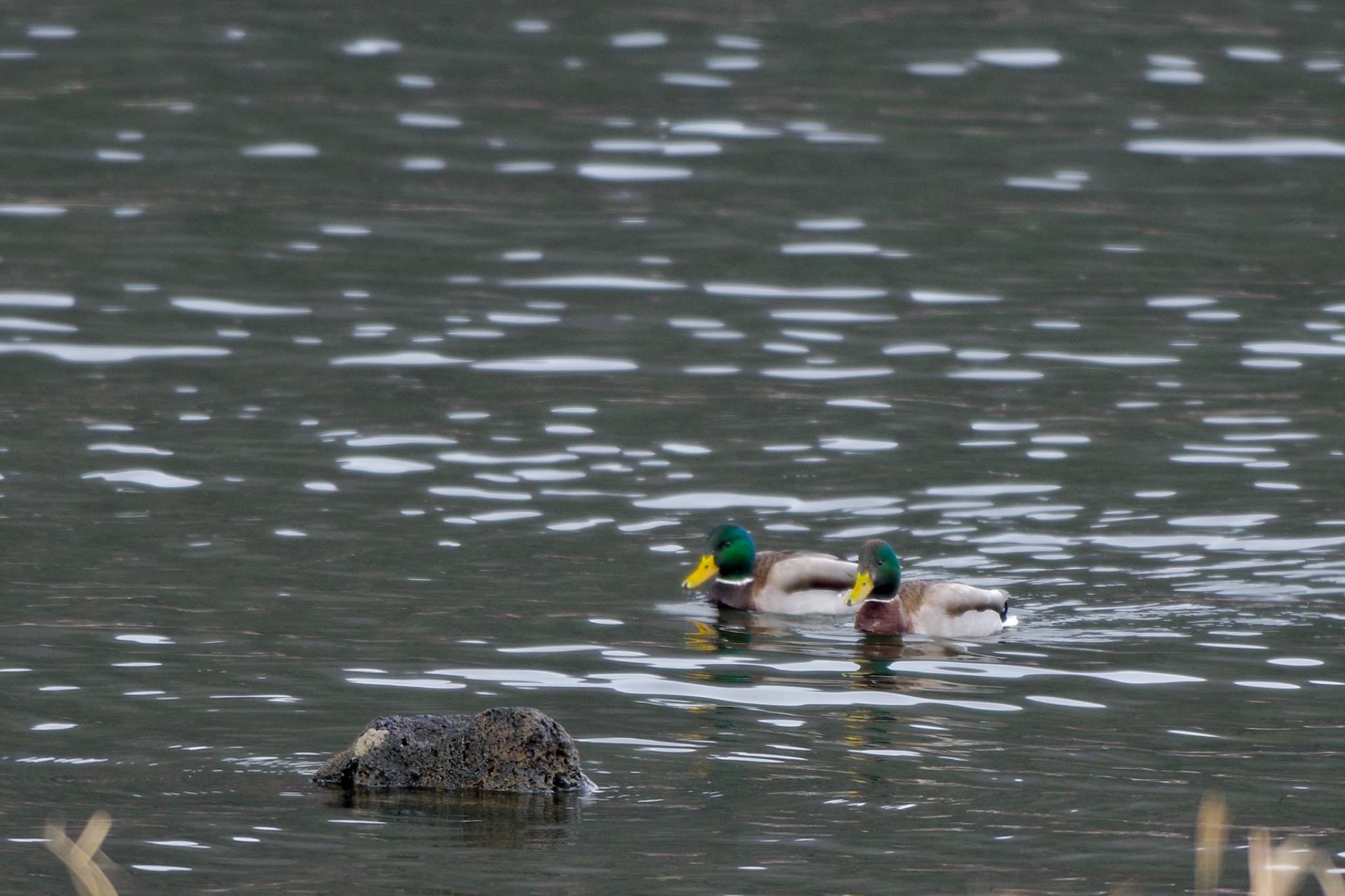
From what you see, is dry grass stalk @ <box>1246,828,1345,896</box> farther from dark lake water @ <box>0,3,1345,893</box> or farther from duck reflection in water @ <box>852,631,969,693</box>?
duck reflection in water @ <box>852,631,969,693</box>

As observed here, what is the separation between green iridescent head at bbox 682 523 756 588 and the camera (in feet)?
45.6

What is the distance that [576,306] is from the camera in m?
19.8

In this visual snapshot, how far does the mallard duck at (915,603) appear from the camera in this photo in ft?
42.7

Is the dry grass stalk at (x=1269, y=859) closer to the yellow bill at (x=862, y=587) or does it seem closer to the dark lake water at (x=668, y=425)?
the dark lake water at (x=668, y=425)

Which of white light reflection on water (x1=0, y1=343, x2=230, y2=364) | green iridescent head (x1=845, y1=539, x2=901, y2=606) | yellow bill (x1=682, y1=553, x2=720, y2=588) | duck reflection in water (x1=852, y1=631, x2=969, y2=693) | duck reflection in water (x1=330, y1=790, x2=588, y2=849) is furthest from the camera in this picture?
white light reflection on water (x1=0, y1=343, x2=230, y2=364)

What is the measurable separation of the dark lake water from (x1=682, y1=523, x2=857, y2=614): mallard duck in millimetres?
213

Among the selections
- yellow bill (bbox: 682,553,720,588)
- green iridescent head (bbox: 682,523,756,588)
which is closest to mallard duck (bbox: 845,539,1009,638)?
green iridescent head (bbox: 682,523,756,588)

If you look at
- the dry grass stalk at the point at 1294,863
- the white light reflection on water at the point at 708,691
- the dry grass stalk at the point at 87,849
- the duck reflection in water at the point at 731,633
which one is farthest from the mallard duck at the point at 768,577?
the dry grass stalk at the point at 87,849

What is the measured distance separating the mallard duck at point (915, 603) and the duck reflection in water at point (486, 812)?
412 cm

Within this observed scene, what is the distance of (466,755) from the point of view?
31.2 ft

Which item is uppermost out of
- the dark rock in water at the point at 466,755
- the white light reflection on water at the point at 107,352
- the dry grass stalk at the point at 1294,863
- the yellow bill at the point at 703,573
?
the white light reflection on water at the point at 107,352

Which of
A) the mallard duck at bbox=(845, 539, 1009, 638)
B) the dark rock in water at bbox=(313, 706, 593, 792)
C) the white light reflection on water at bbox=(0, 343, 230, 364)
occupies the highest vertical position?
the white light reflection on water at bbox=(0, 343, 230, 364)

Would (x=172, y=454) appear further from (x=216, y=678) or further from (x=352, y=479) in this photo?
(x=216, y=678)

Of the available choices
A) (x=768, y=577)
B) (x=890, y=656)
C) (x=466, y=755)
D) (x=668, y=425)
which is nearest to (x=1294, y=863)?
(x=466, y=755)
